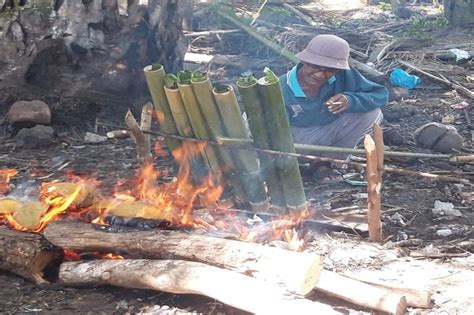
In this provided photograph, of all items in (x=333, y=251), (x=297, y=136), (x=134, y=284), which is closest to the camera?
(x=134, y=284)

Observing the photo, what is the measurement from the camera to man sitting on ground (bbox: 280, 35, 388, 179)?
495cm

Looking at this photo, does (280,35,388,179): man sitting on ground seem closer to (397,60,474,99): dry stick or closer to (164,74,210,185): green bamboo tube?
(164,74,210,185): green bamboo tube

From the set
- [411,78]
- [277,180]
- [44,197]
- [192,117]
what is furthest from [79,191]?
[411,78]

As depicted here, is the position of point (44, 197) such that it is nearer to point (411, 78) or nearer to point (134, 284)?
point (134, 284)

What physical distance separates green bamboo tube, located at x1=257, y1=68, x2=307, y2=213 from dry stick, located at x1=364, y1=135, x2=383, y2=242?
1.77 ft

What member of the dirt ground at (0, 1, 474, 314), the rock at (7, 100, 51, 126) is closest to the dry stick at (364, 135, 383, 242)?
the dirt ground at (0, 1, 474, 314)

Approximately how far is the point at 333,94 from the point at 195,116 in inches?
59.8

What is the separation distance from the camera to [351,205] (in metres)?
4.88

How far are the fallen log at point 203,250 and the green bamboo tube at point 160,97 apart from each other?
0.97 m

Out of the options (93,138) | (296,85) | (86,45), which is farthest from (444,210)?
(86,45)

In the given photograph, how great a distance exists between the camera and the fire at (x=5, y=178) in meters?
4.88

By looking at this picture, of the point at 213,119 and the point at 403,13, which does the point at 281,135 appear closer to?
the point at 213,119

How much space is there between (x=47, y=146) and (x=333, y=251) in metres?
3.84

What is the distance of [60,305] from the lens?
353 centimetres
